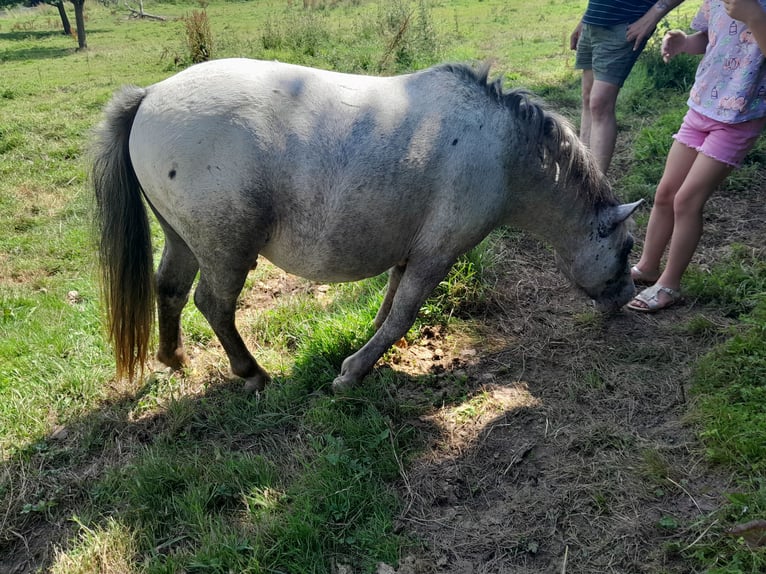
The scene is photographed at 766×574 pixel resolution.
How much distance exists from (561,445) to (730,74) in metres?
2.28

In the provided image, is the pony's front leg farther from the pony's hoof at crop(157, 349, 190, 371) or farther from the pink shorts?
the pink shorts

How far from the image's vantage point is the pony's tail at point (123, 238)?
9.29ft

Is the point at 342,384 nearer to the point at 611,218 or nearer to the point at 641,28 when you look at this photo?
the point at 611,218

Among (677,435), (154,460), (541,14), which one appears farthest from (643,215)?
(541,14)

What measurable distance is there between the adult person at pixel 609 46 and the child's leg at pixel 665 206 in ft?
2.15

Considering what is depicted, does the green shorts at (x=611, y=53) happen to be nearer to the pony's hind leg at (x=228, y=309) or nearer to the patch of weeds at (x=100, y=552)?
the pony's hind leg at (x=228, y=309)

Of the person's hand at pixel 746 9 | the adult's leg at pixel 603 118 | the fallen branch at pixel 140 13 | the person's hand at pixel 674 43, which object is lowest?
the fallen branch at pixel 140 13

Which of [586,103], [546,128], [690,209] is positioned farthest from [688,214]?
[586,103]

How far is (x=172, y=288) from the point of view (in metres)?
3.37

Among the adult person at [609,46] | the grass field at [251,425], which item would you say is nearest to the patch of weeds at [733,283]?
the grass field at [251,425]

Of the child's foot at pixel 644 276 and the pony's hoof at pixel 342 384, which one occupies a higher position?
the child's foot at pixel 644 276

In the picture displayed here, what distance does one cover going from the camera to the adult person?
4.06 meters

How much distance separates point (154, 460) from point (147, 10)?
83.6 ft

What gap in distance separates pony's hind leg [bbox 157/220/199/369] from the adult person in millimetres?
3174
